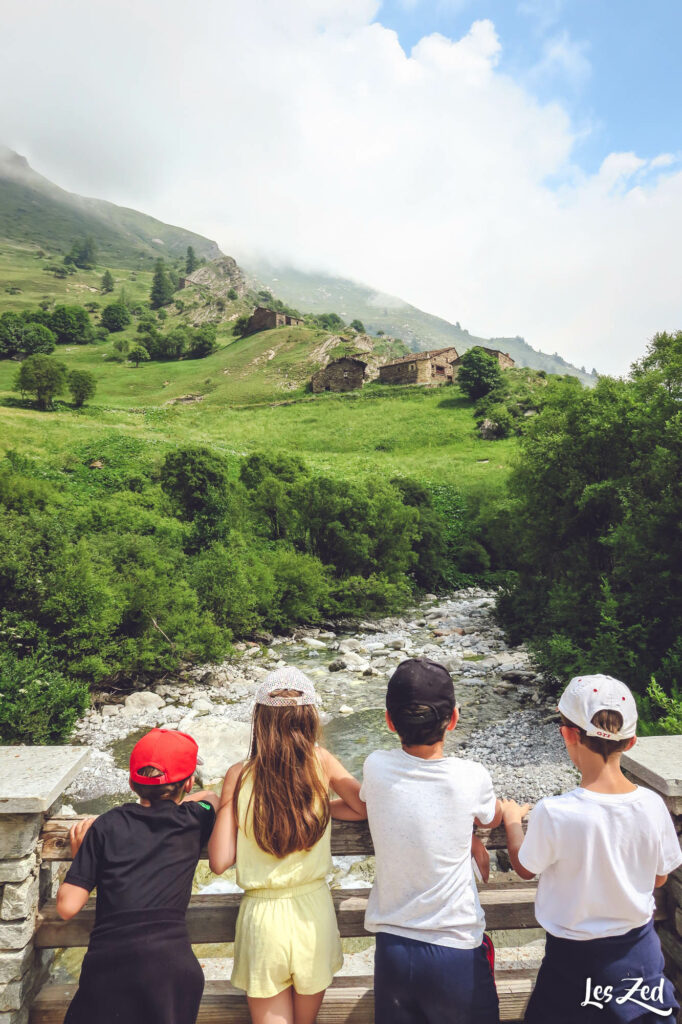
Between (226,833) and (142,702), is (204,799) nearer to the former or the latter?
(226,833)

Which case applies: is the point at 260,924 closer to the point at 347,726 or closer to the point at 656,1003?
the point at 656,1003

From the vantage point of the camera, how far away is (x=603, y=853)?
235 centimetres

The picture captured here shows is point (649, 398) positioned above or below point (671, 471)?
above

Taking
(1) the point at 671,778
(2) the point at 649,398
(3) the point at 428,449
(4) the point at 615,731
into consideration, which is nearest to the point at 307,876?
(4) the point at 615,731

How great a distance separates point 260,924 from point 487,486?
4020cm

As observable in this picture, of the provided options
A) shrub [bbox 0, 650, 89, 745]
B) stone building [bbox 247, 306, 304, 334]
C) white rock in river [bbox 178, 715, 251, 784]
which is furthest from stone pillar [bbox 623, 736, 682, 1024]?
stone building [bbox 247, 306, 304, 334]

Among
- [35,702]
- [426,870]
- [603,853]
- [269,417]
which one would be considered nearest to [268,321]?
[269,417]

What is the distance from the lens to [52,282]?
15975cm

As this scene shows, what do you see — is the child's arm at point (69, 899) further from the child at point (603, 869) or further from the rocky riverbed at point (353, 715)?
the rocky riverbed at point (353, 715)

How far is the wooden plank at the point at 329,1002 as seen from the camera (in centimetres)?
285

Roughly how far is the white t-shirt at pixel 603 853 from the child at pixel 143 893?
61.7 inches

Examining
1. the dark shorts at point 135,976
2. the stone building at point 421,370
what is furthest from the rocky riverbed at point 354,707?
the stone building at point 421,370

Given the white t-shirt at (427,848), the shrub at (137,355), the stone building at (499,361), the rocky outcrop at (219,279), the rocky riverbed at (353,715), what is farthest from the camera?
the rocky outcrop at (219,279)

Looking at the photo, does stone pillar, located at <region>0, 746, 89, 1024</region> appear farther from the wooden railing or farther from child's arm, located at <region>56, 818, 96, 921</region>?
child's arm, located at <region>56, 818, 96, 921</region>
